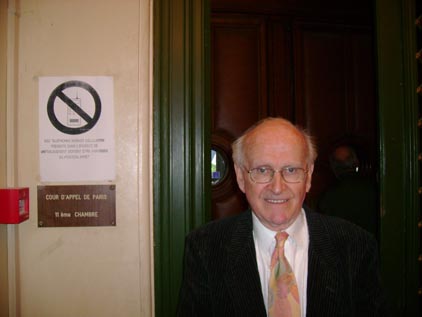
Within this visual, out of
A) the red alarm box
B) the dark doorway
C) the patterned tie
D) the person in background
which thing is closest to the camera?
the patterned tie

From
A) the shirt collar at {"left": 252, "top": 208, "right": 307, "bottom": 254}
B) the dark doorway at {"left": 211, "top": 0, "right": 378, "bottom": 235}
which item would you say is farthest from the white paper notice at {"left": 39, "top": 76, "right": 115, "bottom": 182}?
the dark doorway at {"left": 211, "top": 0, "right": 378, "bottom": 235}

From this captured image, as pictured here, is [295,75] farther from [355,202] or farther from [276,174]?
[276,174]

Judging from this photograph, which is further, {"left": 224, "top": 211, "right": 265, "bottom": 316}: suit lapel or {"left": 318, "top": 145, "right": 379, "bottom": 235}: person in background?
{"left": 318, "top": 145, "right": 379, "bottom": 235}: person in background

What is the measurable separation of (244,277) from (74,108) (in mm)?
919

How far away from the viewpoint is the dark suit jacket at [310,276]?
93 cm

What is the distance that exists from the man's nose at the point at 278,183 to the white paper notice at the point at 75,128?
2.14 feet

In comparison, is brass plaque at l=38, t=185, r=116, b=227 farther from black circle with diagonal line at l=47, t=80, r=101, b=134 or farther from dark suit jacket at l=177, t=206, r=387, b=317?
dark suit jacket at l=177, t=206, r=387, b=317

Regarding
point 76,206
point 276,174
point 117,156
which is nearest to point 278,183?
point 276,174

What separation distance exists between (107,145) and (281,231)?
29.8 inches

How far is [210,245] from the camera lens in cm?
103

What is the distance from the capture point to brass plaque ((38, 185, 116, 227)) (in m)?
1.17

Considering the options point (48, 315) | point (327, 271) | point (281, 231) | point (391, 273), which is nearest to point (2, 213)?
point (48, 315)

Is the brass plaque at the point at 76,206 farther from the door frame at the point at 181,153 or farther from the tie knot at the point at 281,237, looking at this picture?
the tie knot at the point at 281,237

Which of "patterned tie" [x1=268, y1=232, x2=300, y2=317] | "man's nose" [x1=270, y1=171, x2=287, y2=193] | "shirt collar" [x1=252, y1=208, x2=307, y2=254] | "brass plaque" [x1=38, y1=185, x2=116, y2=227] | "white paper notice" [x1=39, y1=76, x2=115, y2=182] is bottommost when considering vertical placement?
"patterned tie" [x1=268, y1=232, x2=300, y2=317]
